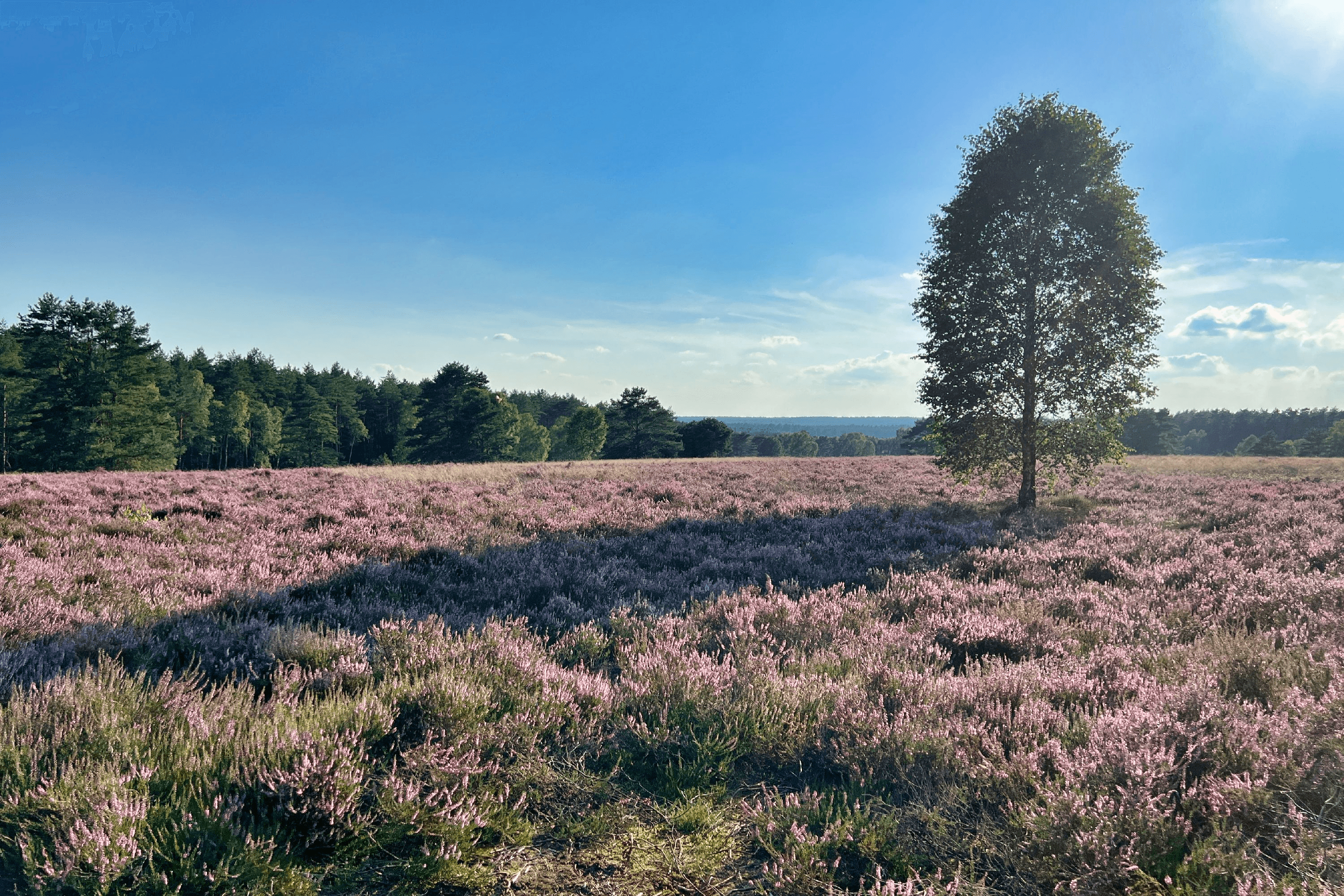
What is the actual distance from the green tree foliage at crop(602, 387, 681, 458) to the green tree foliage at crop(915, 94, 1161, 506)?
58917 mm

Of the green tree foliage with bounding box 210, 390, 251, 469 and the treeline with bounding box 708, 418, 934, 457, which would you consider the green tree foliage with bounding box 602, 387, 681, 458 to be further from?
the treeline with bounding box 708, 418, 934, 457

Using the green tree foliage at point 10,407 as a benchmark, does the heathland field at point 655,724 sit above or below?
below

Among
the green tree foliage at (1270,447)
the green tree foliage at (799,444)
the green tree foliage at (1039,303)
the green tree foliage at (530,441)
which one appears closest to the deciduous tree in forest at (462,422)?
the green tree foliage at (530,441)

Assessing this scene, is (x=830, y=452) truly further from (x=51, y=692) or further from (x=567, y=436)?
(x=51, y=692)

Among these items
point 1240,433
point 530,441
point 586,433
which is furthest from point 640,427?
point 1240,433

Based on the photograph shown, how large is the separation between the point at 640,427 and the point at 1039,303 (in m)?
60.2

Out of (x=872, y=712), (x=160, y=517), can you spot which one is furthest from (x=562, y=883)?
(x=160, y=517)

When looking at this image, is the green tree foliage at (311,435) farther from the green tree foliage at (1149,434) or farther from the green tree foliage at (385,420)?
the green tree foliage at (1149,434)

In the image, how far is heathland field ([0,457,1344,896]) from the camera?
232cm

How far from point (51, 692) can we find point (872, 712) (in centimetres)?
474

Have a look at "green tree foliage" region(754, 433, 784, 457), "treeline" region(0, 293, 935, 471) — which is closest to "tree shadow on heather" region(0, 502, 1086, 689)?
"treeline" region(0, 293, 935, 471)

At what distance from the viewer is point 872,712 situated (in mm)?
3451

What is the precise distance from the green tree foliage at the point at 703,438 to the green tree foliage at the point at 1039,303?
60624 mm

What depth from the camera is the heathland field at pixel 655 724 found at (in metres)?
2.32
